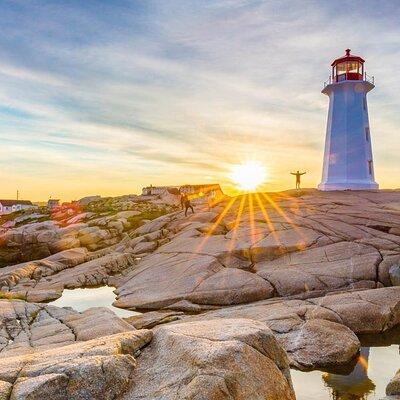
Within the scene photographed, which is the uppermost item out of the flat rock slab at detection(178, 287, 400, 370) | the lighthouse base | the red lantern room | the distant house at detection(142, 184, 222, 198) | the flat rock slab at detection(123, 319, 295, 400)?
the red lantern room

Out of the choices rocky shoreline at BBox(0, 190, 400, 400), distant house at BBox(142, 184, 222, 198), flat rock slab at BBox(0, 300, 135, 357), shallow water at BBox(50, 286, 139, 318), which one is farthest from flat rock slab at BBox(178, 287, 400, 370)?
distant house at BBox(142, 184, 222, 198)

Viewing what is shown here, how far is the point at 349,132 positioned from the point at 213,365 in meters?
41.0

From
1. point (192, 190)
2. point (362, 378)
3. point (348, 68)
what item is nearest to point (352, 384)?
point (362, 378)

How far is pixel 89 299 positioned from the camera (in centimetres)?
2516

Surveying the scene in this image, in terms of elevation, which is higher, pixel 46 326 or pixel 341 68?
pixel 341 68

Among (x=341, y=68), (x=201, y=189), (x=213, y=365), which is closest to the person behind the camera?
(x=213, y=365)

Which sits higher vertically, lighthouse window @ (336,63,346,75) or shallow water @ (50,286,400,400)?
lighthouse window @ (336,63,346,75)

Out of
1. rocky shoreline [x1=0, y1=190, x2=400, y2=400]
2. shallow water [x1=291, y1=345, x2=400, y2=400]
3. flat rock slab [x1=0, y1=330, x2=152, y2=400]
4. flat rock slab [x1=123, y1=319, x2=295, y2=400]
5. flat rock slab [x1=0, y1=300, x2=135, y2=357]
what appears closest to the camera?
flat rock slab [x1=0, y1=330, x2=152, y2=400]

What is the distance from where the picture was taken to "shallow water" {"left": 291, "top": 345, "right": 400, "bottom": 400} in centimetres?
1198

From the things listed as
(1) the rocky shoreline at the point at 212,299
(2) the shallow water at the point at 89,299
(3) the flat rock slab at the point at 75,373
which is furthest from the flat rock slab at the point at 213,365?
(2) the shallow water at the point at 89,299

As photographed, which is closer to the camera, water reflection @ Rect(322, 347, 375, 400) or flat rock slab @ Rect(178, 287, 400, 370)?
water reflection @ Rect(322, 347, 375, 400)

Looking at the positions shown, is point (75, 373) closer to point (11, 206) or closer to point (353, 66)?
point (353, 66)

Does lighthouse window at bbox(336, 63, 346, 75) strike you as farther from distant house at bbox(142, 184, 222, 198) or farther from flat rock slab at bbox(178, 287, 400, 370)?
distant house at bbox(142, 184, 222, 198)

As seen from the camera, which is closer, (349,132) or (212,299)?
(212,299)
